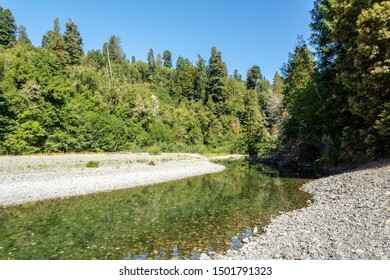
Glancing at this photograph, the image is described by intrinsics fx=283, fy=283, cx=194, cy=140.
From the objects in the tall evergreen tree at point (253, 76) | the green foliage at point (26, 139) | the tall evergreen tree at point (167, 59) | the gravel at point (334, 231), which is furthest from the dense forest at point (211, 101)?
the tall evergreen tree at point (167, 59)

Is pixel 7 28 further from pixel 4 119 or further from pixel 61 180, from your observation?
pixel 61 180

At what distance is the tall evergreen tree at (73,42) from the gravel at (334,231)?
75.4 m

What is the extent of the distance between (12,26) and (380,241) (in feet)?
339

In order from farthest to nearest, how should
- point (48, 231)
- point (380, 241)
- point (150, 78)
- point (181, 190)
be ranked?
1. point (150, 78)
2. point (181, 190)
3. point (48, 231)
4. point (380, 241)

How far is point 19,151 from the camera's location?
3969 cm

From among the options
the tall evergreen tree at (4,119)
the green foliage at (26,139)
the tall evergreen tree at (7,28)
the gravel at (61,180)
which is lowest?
the gravel at (61,180)

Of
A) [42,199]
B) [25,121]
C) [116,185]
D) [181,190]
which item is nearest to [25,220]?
[42,199]

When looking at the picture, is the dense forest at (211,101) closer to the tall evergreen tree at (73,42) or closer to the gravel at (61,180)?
the tall evergreen tree at (73,42)

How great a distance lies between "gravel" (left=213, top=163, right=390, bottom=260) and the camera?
7652 millimetres

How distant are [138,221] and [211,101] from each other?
80.6 metres

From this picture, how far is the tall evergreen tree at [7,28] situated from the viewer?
77375 mm

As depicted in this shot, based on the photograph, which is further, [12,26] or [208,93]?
[208,93]

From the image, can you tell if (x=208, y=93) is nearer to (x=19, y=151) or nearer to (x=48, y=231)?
(x=19, y=151)

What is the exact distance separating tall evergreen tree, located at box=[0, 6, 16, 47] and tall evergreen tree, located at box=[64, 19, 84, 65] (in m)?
15.2
